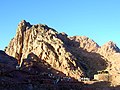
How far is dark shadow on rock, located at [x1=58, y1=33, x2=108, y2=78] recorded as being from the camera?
127812 millimetres

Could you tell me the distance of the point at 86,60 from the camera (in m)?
135

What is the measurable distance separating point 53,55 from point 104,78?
20869 mm

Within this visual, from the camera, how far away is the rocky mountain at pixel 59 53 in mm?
122688

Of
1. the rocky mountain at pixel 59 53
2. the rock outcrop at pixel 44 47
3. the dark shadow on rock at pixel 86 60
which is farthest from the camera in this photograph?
the dark shadow on rock at pixel 86 60

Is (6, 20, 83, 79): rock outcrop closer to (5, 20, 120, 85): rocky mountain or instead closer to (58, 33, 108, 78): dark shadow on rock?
(5, 20, 120, 85): rocky mountain

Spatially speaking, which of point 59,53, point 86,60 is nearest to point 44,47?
point 59,53

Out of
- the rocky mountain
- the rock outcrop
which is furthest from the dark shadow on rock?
the rock outcrop

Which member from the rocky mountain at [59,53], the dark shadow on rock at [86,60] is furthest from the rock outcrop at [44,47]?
the dark shadow on rock at [86,60]

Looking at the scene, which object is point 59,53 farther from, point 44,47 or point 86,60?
point 86,60

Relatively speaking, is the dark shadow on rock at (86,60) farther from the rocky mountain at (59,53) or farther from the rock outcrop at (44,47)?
the rock outcrop at (44,47)

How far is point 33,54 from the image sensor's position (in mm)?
128750

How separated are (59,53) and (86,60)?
14176mm

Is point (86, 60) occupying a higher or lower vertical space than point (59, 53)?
lower

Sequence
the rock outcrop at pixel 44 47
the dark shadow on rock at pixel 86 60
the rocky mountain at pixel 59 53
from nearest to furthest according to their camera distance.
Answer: the rock outcrop at pixel 44 47 → the rocky mountain at pixel 59 53 → the dark shadow on rock at pixel 86 60
